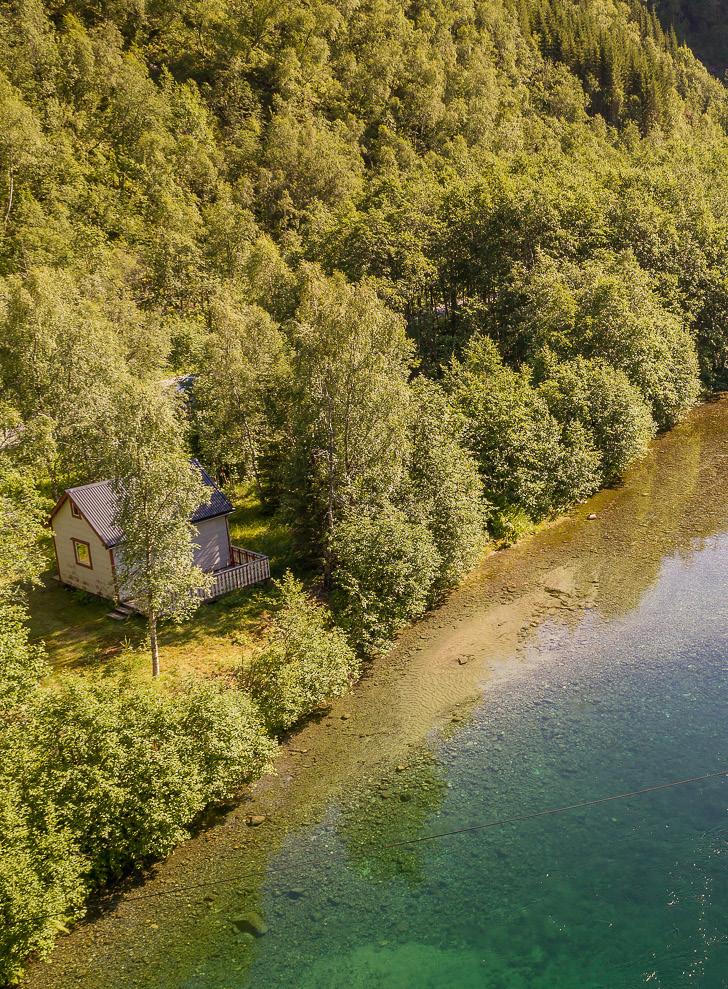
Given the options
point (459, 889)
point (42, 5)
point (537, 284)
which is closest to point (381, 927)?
point (459, 889)

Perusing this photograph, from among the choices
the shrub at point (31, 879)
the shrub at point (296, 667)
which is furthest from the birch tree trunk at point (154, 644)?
the shrub at point (31, 879)

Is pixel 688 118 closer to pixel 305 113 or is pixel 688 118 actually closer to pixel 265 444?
pixel 305 113

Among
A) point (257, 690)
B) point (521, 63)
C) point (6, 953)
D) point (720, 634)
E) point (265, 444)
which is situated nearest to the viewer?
point (6, 953)

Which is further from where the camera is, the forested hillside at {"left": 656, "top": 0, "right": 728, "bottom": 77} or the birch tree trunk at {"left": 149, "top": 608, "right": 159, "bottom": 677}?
the forested hillside at {"left": 656, "top": 0, "right": 728, "bottom": 77}

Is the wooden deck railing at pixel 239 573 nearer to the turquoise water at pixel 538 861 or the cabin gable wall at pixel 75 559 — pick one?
the cabin gable wall at pixel 75 559

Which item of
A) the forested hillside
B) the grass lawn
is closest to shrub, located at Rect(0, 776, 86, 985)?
the grass lawn

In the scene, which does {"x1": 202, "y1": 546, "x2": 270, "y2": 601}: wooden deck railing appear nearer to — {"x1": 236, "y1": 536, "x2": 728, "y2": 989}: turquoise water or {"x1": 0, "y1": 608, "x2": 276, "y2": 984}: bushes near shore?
{"x1": 0, "y1": 608, "x2": 276, "y2": 984}: bushes near shore

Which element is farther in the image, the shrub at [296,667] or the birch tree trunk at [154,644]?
the birch tree trunk at [154,644]
